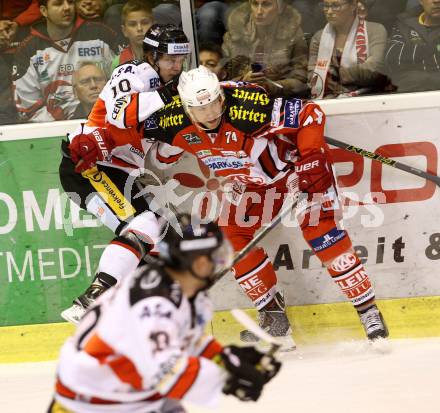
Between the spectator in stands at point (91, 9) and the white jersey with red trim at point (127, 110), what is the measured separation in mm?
318

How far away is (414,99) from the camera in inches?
157

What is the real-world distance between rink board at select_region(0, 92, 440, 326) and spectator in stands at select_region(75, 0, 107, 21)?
1.74 ft

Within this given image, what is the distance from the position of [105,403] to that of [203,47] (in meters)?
2.20

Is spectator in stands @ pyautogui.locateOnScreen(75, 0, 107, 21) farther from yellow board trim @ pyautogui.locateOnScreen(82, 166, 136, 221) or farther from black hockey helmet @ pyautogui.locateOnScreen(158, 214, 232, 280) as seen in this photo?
black hockey helmet @ pyautogui.locateOnScreen(158, 214, 232, 280)

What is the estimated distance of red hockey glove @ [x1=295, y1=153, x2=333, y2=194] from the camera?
364 centimetres

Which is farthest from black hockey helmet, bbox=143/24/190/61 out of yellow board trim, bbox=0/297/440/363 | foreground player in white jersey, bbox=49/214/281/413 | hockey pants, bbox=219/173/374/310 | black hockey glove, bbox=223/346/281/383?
black hockey glove, bbox=223/346/281/383

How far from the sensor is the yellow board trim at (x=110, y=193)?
3.90 meters

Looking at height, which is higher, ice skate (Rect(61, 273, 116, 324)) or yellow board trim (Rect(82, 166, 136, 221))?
yellow board trim (Rect(82, 166, 136, 221))

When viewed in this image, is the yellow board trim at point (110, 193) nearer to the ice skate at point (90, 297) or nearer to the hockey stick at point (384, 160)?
the ice skate at point (90, 297)

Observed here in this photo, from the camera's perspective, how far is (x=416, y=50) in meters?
3.97

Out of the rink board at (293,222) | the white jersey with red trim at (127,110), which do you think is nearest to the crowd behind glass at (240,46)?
the rink board at (293,222)

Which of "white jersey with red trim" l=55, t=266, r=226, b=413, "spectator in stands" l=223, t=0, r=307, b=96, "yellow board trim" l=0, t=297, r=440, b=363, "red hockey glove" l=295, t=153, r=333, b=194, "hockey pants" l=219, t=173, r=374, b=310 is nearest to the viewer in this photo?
"white jersey with red trim" l=55, t=266, r=226, b=413

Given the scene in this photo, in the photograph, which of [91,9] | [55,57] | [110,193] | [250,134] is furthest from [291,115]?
[55,57]

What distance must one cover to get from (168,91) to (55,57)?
71cm
